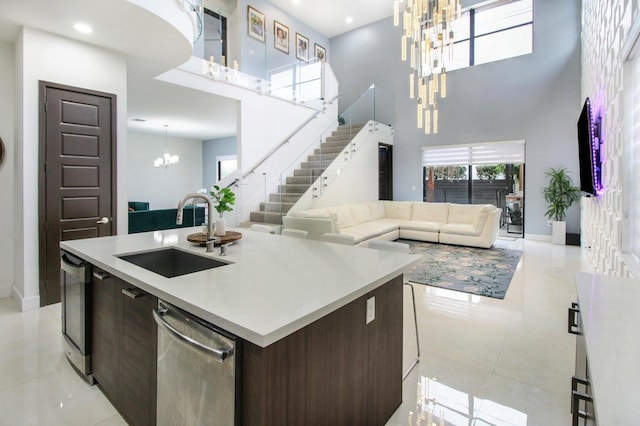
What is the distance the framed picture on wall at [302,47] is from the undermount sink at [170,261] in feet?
27.6

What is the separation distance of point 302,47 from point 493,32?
501cm

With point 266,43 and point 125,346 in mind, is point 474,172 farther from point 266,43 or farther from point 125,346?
point 125,346

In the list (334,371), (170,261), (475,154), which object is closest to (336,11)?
(475,154)

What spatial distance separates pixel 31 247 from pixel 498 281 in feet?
17.8

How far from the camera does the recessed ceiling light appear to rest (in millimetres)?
3312

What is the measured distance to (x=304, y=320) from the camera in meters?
1.12

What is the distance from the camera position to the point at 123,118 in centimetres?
409

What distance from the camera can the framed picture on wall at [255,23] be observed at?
757cm

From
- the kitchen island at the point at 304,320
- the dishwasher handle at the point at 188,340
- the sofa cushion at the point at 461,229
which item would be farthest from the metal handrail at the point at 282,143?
the dishwasher handle at the point at 188,340

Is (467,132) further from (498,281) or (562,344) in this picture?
(562,344)

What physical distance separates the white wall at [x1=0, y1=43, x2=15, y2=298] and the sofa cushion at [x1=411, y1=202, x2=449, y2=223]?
7170 mm

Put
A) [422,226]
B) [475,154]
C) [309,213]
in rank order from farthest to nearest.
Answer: [475,154] < [422,226] < [309,213]

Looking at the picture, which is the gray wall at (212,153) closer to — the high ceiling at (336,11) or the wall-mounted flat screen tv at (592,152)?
the high ceiling at (336,11)

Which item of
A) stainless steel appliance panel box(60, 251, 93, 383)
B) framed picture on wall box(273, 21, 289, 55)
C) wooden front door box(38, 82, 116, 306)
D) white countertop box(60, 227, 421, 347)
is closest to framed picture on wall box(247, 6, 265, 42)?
framed picture on wall box(273, 21, 289, 55)
